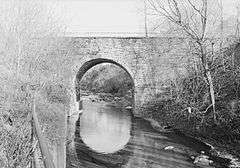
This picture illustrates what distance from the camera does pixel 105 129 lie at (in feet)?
48.6

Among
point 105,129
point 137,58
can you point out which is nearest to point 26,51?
point 105,129

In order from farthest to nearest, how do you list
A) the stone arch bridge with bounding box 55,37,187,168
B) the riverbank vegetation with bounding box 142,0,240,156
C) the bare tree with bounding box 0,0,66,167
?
the stone arch bridge with bounding box 55,37,187,168 < the riverbank vegetation with bounding box 142,0,240,156 < the bare tree with bounding box 0,0,66,167

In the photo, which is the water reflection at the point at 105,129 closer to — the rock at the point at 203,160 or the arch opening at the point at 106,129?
the arch opening at the point at 106,129

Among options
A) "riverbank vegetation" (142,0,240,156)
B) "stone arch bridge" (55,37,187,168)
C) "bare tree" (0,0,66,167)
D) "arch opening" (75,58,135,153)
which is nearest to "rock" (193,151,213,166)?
"riverbank vegetation" (142,0,240,156)

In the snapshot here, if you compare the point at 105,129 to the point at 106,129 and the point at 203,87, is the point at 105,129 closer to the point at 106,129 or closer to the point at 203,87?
the point at 106,129

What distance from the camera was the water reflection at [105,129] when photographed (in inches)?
466

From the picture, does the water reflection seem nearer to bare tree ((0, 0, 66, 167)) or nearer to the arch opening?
the arch opening

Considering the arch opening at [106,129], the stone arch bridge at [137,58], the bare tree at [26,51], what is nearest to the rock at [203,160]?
the arch opening at [106,129]

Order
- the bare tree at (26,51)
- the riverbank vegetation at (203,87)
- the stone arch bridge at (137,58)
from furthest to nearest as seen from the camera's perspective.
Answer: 1. the stone arch bridge at (137,58)
2. the riverbank vegetation at (203,87)
3. the bare tree at (26,51)

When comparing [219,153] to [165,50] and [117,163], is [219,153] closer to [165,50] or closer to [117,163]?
[117,163]

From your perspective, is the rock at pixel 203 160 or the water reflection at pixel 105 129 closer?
the rock at pixel 203 160

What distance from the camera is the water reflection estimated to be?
11836 mm

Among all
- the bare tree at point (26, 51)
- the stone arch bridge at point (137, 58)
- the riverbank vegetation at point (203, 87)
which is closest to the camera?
the bare tree at point (26, 51)

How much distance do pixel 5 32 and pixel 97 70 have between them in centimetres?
2638
